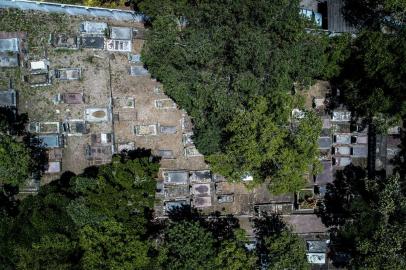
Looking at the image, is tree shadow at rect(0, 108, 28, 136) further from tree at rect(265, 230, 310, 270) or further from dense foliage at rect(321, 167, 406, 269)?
dense foliage at rect(321, 167, 406, 269)

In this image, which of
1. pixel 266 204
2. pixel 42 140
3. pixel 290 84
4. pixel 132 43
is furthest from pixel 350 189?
pixel 42 140

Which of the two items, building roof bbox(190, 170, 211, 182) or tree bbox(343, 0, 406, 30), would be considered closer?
tree bbox(343, 0, 406, 30)

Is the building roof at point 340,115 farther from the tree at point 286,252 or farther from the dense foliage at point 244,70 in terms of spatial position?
the tree at point 286,252

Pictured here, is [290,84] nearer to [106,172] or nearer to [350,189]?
[350,189]

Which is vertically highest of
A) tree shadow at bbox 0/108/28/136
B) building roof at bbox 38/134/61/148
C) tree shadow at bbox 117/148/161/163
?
tree shadow at bbox 0/108/28/136

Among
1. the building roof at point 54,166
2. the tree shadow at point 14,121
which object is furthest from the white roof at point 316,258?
the tree shadow at point 14,121

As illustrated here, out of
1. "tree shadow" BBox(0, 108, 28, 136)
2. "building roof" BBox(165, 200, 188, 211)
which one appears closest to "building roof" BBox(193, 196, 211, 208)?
"building roof" BBox(165, 200, 188, 211)

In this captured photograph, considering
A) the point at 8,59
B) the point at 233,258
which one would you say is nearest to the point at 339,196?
the point at 233,258
